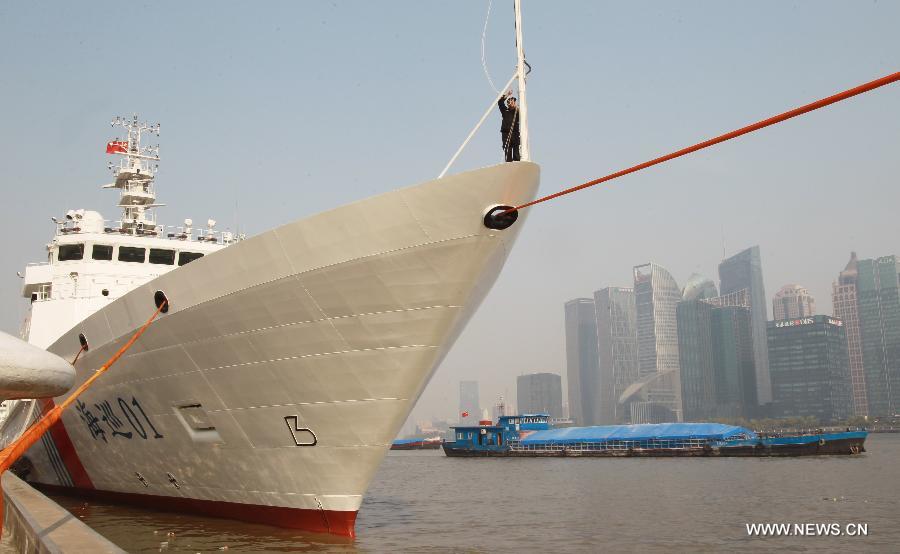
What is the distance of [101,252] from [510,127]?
41.7ft

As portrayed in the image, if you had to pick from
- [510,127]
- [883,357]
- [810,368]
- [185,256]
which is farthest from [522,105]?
[883,357]

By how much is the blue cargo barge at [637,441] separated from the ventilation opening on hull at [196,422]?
4884 centimetres

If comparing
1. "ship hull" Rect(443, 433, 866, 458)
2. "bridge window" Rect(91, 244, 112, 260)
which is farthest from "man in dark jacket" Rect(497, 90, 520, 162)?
"ship hull" Rect(443, 433, 866, 458)

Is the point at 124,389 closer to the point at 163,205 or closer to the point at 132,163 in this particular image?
the point at 163,205

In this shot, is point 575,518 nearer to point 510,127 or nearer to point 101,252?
point 510,127

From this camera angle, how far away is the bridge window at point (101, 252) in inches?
708

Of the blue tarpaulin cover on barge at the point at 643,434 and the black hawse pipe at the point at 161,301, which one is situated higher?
the black hawse pipe at the point at 161,301

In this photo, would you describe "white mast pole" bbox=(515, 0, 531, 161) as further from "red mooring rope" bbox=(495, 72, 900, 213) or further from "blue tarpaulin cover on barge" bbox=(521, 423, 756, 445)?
"blue tarpaulin cover on barge" bbox=(521, 423, 756, 445)

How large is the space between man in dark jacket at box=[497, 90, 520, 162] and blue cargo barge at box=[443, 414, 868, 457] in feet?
160

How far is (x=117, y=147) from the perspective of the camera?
2381 cm

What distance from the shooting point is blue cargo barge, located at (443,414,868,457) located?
51219mm

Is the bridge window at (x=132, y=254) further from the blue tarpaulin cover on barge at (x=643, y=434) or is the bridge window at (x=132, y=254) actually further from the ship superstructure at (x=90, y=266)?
the blue tarpaulin cover on barge at (x=643, y=434)

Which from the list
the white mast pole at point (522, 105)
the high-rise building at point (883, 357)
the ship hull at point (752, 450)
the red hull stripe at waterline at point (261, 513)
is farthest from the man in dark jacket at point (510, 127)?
the high-rise building at point (883, 357)

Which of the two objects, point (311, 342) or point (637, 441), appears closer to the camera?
point (311, 342)
